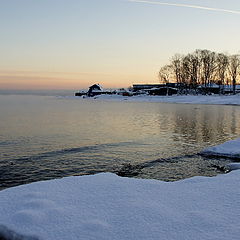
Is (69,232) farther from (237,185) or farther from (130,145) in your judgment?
(130,145)

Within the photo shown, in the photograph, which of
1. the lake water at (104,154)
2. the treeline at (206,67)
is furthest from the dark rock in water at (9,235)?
the treeline at (206,67)

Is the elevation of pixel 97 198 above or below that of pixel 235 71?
below

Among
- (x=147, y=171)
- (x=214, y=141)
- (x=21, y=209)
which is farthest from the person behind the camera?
(x=214, y=141)

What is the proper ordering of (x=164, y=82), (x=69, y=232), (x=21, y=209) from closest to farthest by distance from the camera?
(x=69, y=232), (x=21, y=209), (x=164, y=82)

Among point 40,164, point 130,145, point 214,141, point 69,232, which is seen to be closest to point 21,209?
point 69,232

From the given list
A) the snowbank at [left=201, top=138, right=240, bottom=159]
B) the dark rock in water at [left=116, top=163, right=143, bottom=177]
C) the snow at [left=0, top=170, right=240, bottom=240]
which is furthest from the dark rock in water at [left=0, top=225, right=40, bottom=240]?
the snowbank at [left=201, top=138, right=240, bottom=159]

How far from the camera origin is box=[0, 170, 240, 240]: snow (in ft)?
17.9

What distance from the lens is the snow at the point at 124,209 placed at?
5.47 meters

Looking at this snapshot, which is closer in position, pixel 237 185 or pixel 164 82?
pixel 237 185

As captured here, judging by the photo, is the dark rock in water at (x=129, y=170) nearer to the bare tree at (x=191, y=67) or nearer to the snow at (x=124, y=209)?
the snow at (x=124, y=209)

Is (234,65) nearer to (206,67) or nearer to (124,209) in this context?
(206,67)

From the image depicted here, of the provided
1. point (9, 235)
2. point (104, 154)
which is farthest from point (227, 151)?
point (9, 235)

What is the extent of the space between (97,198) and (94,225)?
1491 mm

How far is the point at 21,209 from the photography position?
6.57 m
